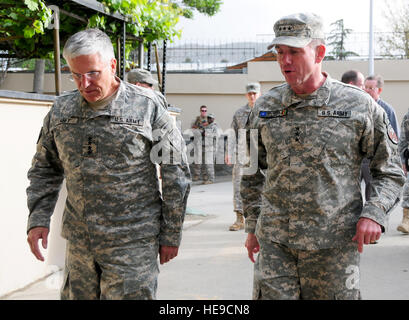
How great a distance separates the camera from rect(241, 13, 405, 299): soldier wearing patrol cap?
8.53 feet

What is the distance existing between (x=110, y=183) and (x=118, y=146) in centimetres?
19

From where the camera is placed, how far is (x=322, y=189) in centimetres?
261

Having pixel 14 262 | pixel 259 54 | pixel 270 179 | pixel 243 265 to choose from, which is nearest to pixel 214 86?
pixel 259 54

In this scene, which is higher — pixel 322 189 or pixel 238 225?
pixel 322 189

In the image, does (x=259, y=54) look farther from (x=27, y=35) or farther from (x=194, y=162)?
(x=27, y=35)

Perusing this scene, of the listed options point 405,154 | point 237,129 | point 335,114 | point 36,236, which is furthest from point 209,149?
point 335,114

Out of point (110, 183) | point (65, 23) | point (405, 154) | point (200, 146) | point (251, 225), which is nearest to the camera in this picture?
point (110, 183)

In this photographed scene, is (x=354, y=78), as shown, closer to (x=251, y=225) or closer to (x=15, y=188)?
(x=251, y=225)

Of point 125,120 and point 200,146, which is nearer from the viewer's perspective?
point 125,120

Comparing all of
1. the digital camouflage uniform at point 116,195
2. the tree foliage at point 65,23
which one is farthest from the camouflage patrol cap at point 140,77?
the digital camouflage uniform at point 116,195

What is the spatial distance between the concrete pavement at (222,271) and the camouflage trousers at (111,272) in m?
1.93

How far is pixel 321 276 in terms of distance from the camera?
261 centimetres

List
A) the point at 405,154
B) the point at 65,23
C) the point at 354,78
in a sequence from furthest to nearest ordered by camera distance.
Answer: the point at 65,23 < the point at 354,78 < the point at 405,154

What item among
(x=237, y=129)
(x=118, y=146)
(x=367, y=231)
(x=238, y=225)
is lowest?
(x=238, y=225)
